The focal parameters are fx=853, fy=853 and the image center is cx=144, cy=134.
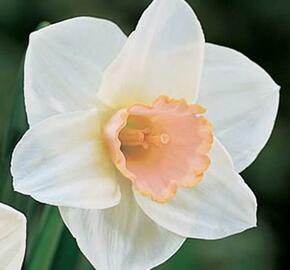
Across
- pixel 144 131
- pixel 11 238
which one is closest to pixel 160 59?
pixel 144 131

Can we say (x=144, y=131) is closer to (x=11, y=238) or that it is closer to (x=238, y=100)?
(x=238, y=100)

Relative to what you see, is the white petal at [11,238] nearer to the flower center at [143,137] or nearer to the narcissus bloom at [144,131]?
the narcissus bloom at [144,131]

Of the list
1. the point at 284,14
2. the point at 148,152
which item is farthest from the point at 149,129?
the point at 284,14

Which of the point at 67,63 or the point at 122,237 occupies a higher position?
the point at 67,63

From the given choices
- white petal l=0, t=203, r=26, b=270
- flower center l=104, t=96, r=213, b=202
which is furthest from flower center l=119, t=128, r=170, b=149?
white petal l=0, t=203, r=26, b=270

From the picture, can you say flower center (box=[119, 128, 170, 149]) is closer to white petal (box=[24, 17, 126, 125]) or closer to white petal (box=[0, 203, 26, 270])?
white petal (box=[24, 17, 126, 125])

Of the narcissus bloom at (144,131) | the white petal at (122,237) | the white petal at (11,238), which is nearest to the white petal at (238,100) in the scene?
the narcissus bloom at (144,131)
